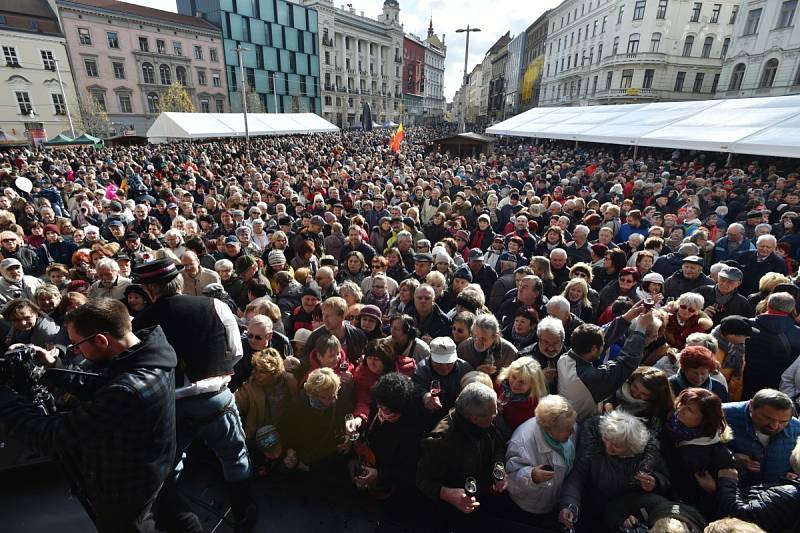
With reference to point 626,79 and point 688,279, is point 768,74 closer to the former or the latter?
point 626,79

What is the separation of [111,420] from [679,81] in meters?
51.1

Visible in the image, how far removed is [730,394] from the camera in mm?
3254

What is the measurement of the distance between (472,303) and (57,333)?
3.88 meters

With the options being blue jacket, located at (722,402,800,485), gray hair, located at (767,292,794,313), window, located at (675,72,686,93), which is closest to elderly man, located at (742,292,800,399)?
gray hair, located at (767,292,794,313)

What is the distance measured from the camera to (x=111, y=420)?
1794 millimetres

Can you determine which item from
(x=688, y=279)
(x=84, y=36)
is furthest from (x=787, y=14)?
(x=84, y=36)

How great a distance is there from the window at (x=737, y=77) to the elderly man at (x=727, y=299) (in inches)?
1414

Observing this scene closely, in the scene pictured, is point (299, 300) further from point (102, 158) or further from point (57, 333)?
point (102, 158)

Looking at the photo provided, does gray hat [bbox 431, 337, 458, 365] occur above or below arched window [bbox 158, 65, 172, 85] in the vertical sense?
below

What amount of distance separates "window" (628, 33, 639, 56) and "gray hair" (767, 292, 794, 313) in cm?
4560

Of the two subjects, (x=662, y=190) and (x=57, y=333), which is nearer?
(x=57, y=333)


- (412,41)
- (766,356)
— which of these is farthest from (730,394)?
(412,41)

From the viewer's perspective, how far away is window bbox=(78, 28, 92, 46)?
132 feet

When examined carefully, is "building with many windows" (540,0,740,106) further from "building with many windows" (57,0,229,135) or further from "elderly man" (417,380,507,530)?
"building with many windows" (57,0,229,135)
